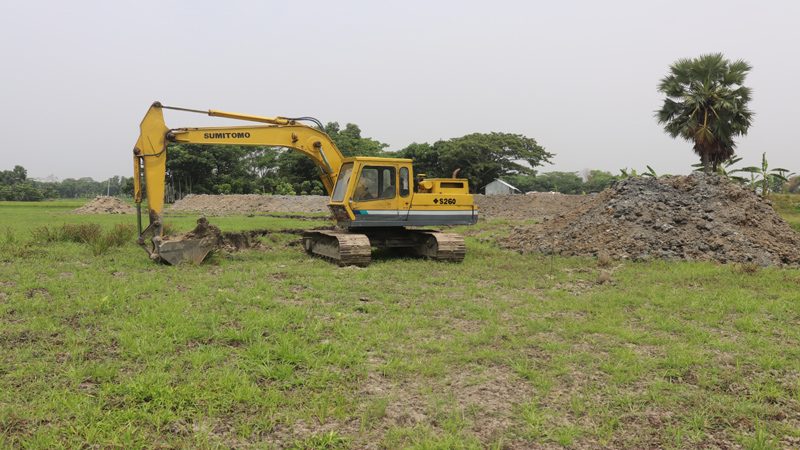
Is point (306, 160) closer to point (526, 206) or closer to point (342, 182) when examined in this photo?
point (526, 206)

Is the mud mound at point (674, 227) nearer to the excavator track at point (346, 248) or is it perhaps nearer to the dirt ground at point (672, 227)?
the dirt ground at point (672, 227)

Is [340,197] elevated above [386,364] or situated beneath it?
elevated above

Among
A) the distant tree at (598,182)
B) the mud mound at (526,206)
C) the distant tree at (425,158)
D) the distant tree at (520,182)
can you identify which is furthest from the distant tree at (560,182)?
the mud mound at (526,206)

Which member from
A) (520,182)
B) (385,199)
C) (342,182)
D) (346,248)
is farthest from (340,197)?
(520,182)

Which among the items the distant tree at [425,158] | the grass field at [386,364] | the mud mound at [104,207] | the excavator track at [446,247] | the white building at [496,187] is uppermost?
the distant tree at [425,158]

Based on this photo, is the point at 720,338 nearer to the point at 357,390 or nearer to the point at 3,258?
the point at 357,390

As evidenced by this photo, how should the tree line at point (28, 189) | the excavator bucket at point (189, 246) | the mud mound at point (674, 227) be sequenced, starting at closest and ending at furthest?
the excavator bucket at point (189, 246), the mud mound at point (674, 227), the tree line at point (28, 189)

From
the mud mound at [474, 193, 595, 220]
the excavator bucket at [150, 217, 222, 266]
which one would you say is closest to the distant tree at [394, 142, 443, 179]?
the mud mound at [474, 193, 595, 220]

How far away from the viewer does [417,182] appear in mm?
11648

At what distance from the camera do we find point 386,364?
15.3ft

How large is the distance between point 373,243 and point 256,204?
104 feet

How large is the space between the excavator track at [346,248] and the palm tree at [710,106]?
24424 millimetres

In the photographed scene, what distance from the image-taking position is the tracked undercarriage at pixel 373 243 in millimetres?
10148

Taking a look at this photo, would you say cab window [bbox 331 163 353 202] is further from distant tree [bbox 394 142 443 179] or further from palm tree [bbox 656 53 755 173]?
distant tree [bbox 394 142 443 179]
